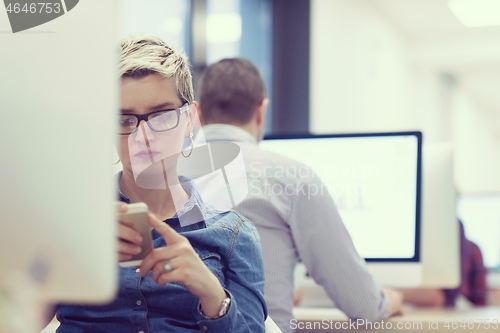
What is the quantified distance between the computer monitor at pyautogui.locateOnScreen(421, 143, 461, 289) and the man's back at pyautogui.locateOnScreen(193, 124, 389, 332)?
1.27 ft

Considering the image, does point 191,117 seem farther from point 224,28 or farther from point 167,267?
point 224,28

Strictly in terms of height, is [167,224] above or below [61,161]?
below

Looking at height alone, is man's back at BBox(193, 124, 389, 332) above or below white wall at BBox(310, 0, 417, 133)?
below

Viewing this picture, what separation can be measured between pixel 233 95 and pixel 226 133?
0.43 feet

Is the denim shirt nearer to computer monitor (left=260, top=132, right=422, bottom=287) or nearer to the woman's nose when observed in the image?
the woman's nose

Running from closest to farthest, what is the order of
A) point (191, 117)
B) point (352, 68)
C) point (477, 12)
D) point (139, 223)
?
1. point (139, 223)
2. point (191, 117)
3. point (352, 68)
4. point (477, 12)

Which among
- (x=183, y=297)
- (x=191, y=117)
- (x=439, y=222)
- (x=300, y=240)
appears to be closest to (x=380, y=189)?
(x=439, y=222)

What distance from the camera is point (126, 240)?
2.04ft

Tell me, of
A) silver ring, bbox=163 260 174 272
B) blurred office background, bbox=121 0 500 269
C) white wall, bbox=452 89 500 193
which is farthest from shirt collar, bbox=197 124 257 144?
white wall, bbox=452 89 500 193

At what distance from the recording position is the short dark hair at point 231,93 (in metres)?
1.53

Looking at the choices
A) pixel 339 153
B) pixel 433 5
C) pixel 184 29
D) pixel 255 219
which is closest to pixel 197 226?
pixel 255 219

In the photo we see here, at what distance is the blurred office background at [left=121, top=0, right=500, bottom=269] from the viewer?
254 cm

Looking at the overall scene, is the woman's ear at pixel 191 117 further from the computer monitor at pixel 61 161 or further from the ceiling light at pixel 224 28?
the ceiling light at pixel 224 28

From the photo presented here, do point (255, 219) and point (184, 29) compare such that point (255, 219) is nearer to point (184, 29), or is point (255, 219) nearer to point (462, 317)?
point (462, 317)
